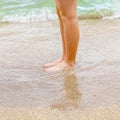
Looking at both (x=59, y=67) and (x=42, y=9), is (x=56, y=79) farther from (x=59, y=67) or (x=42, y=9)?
(x=42, y=9)

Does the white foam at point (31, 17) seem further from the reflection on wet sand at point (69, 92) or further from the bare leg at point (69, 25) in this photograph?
the reflection on wet sand at point (69, 92)

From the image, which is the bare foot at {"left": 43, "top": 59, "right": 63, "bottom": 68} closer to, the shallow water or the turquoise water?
the shallow water

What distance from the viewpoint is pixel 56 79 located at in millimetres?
2973

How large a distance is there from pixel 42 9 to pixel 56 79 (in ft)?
15.2

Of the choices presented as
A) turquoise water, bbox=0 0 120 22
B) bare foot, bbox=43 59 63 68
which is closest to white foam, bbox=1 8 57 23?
turquoise water, bbox=0 0 120 22

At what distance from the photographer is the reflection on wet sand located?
2.46m

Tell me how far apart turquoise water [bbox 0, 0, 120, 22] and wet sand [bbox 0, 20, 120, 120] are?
1.62 meters

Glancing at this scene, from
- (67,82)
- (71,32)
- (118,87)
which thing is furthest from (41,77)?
(118,87)

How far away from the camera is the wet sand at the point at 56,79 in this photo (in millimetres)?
2377

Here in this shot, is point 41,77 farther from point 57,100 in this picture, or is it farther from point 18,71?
point 57,100

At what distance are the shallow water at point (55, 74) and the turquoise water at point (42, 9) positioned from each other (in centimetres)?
153

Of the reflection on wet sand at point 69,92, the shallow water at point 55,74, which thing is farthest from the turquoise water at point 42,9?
the reflection on wet sand at point 69,92

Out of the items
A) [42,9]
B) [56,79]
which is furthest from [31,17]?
[56,79]

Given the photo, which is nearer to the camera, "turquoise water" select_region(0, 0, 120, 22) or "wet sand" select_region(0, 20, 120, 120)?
"wet sand" select_region(0, 20, 120, 120)
